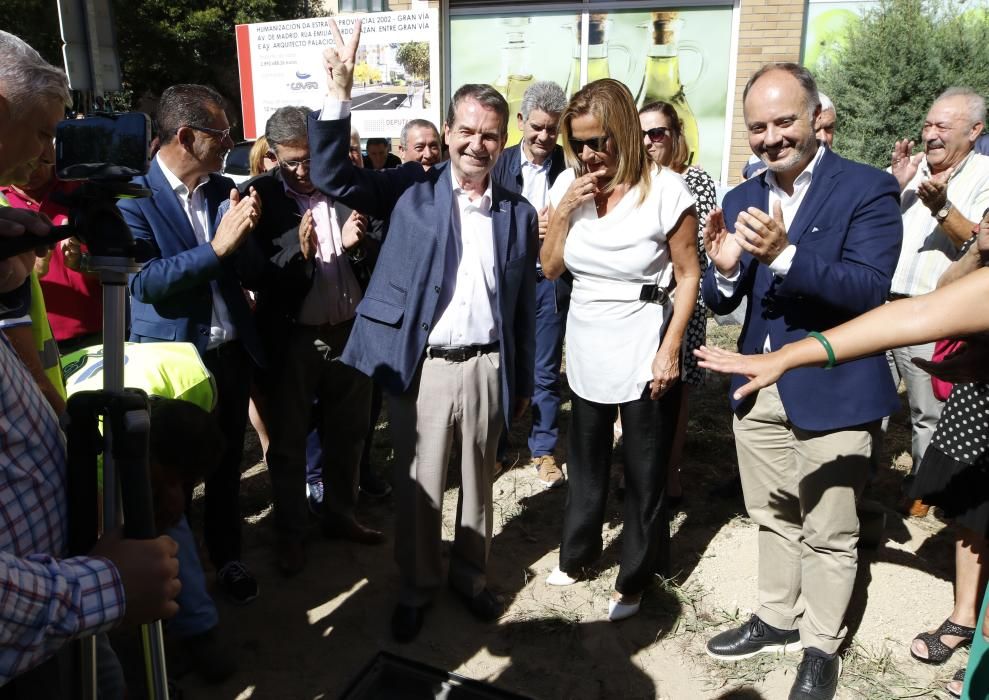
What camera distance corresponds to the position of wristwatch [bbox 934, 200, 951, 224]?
360 cm

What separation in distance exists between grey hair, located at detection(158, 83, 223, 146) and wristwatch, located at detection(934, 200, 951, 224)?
3.36 meters

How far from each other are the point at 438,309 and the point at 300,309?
77 centimetres

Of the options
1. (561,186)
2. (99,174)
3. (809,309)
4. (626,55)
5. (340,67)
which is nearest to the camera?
(99,174)

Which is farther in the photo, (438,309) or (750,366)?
(438,309)

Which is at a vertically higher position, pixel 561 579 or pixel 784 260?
pixel 784 260

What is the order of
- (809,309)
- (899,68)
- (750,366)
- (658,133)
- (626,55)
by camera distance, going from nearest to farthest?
(750,366)
(809,309)
(658,133)
(899,68)
(626,55)

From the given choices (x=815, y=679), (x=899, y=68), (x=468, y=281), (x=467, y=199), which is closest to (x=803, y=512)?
(x=815, y=679)

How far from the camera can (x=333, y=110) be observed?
105 inches

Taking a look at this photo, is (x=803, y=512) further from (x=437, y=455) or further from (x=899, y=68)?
(x=899, y=68)

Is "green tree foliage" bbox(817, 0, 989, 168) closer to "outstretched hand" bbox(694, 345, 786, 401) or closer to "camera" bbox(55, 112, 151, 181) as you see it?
"outstretched hand" bbox(694, 345, 786, 401)

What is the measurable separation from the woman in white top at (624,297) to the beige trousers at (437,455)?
0.40 m

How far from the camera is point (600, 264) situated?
2.95 meters

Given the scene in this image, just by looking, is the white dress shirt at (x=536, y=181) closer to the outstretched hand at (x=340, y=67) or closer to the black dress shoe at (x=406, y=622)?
the outstretched hand at (x=340, y=67)

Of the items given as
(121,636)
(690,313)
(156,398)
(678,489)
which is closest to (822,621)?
(690,313)
